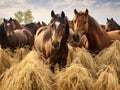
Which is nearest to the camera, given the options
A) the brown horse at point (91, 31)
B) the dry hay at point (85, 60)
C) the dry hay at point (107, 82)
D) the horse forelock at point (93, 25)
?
the dry hay at point (107, 82)

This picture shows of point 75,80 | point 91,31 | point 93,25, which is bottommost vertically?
point 75,80

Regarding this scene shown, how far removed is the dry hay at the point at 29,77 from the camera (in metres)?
6.53

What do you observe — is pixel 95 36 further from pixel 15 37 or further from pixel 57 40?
pixel 15 37

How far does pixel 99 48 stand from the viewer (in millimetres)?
9344

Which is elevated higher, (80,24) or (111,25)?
(80,24)

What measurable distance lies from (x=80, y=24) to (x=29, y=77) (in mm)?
2833

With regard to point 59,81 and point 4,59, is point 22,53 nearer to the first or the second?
point 4,59

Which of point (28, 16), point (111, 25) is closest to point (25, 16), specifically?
point (28, 16)

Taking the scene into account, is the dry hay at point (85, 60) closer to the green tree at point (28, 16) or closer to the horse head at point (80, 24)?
the horse head at point (80, 24)

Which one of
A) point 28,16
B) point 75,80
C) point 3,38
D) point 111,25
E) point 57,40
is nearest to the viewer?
point 75,80

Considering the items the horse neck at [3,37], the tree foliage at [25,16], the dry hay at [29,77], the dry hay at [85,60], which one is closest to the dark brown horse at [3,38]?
the horse neck at [3,37]

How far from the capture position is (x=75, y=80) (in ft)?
22.4

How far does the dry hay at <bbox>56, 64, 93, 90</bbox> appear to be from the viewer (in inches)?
266

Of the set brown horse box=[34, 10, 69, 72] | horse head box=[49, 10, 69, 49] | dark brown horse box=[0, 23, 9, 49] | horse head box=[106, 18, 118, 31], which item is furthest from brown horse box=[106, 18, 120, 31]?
horse head box=[49, 10, 69, 49]
